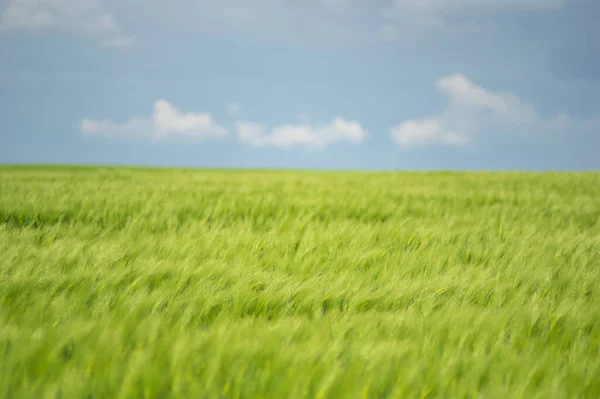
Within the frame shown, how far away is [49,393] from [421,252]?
6.65ft

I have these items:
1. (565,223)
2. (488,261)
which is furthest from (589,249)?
(565,223)

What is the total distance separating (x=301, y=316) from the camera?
1.46 m

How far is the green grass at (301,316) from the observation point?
3.31 feet

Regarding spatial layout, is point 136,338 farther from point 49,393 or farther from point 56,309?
point 56,309

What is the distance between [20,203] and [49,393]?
3.78 m

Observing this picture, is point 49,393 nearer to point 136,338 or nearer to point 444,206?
point 136,338

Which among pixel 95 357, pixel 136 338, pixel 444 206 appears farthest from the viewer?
pixel 444 206

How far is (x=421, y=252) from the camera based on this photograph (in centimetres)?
245

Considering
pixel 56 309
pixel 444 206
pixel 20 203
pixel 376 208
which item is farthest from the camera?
pixel 444 206

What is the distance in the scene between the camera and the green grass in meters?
1.01

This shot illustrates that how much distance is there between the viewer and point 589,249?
8.91ft

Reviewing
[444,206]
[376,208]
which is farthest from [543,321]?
[444,206]

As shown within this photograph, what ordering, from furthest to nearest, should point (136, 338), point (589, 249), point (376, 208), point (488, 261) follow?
1. point (376, 208)
2. point (589, 249)
3. point (488, 261)
4. point (136, 338)

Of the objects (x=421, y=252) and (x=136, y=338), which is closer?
(x=136, y=338)
